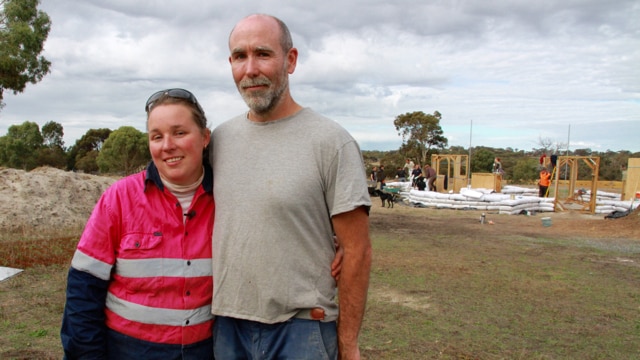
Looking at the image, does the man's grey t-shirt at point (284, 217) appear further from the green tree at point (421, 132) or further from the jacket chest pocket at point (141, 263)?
the green tree at point (421, 132)

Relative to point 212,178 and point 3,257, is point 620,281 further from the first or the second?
point 3,257

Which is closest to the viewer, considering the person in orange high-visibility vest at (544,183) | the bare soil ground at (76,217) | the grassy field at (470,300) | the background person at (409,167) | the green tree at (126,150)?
the grassy field at (470,300)

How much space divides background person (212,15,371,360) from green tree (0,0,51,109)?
1839 centimetres

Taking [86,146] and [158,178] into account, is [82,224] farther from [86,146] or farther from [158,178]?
[86,146]

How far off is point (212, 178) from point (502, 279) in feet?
19.5

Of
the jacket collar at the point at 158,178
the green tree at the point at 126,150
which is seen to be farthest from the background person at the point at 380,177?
the jacket collar at the point at 158,178

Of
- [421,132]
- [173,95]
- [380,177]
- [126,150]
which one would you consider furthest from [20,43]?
[421,132]

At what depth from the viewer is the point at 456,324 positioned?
197 inches

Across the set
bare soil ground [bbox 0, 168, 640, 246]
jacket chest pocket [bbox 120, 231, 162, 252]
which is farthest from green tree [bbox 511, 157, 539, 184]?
jacket chest pocket [bbox 120, 231, 162, 252]

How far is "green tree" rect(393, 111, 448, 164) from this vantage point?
44.7 meters

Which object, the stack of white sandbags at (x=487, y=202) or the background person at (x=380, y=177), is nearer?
the stack of white sandbags at (x=487, y=202)

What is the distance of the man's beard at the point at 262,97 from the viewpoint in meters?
1.82

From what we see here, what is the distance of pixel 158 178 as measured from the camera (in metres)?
1.86

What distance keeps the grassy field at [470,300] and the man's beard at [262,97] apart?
2.87 m
